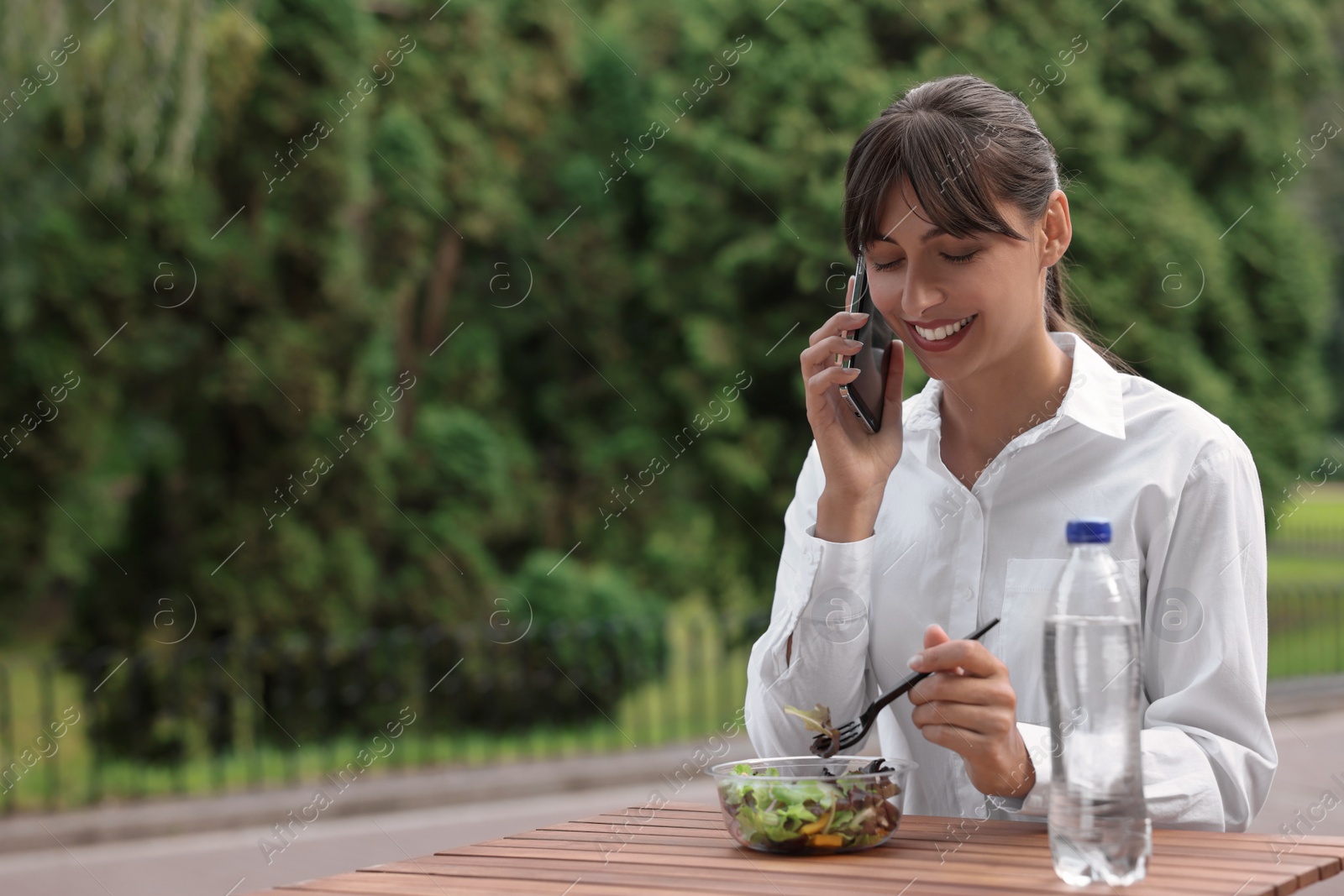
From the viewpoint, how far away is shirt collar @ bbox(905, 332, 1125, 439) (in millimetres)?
2355

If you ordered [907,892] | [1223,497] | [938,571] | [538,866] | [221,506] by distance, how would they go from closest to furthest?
[907,892], [538,866], [1223,497], [938,571], [221,506]

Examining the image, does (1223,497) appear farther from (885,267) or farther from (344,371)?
(344,371)

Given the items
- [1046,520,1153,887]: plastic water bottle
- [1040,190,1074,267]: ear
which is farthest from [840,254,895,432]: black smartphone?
[1046,520,1153,887]: plastic water bottle

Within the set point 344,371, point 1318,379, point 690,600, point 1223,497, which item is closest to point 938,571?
point 1223,497

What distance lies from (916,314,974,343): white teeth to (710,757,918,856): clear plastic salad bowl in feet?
2.35

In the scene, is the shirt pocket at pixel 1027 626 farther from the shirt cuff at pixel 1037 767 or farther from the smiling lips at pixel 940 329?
the smiling lips at pixel 940 329

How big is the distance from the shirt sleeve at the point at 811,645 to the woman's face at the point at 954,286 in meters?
0.30

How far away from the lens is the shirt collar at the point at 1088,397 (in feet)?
7.73

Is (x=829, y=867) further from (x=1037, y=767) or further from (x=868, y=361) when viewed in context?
(x=868, y=361)

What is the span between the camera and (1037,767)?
203 centimetres

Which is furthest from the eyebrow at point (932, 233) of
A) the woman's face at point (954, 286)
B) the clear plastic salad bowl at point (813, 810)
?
the clear plastic salad bowl at point (813, 810)

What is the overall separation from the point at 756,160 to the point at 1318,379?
5.84 meters

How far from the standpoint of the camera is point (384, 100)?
12.2 m

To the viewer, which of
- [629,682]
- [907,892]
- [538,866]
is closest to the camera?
[907,892]
